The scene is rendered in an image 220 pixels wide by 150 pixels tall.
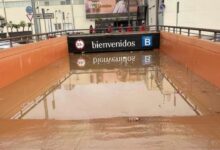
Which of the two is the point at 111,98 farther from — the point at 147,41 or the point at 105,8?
the point at 105,8

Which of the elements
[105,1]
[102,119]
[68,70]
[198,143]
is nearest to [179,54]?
[68,70]

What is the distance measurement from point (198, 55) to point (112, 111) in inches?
187

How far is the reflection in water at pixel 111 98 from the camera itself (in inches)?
250

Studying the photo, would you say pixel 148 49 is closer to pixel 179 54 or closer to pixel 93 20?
pixel 179 54

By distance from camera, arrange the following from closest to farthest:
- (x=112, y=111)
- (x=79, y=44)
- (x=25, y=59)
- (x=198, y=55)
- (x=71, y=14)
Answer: (x=112, y=111) < (x=198, y=55) < (x=25, y=59) < (x=79, y=44) < (x=71, y=14)

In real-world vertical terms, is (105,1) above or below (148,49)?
above

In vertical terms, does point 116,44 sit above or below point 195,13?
below

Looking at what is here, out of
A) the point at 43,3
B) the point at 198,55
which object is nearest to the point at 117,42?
the point at 198,55

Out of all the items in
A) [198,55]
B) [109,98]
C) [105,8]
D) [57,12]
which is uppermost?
[105,8]

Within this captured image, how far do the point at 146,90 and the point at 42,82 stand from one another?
3573mm

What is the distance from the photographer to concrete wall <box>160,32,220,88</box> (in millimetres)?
8211

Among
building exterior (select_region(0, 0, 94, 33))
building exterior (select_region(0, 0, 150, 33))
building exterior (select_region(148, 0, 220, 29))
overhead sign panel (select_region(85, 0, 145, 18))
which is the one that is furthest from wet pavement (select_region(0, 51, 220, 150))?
building exterior (select_region(0, 0, 94, 33))

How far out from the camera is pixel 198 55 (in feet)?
33.1

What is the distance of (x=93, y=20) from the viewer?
66.2m
